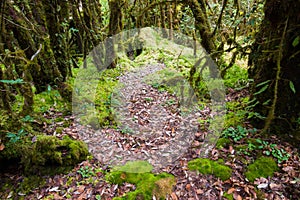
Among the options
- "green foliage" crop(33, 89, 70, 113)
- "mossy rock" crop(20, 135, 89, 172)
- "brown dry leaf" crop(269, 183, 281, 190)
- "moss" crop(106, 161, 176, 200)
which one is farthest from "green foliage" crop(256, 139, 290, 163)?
"green foliage" crop(33, 89, 70, 113)

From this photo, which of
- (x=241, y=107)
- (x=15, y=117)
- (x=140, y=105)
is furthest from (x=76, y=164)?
(x=241, y=107)

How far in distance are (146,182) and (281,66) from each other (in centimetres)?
258

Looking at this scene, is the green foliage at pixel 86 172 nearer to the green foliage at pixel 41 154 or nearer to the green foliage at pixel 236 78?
the green foliage at pixel 41 154

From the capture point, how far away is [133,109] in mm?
6098

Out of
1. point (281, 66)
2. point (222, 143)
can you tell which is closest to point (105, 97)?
point (222, 143)

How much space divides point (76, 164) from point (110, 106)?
249 cm

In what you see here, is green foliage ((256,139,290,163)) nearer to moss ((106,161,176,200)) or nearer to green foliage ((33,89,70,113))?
moss ((106,161,176,200))

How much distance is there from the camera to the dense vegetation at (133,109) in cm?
314

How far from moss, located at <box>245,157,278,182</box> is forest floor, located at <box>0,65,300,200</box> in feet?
0.20

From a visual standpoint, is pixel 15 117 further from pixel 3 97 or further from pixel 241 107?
pixel 241 107

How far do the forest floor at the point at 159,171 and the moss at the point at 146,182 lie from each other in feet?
0.25

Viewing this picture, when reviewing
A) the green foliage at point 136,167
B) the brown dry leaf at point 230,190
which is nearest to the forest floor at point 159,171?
the brown dry leaf at point 230,190

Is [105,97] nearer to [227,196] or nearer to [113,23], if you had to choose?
[113,23]

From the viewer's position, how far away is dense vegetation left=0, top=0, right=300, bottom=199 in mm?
3141
